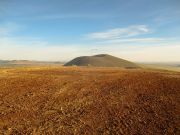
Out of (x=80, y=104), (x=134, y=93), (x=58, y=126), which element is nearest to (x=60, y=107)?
(x=80, y=104)

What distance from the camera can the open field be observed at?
15.0m

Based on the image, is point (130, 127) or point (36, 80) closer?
point (130, 127)

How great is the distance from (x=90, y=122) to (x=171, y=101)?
27.3 feet

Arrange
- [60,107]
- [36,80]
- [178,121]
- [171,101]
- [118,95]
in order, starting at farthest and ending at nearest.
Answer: [36,80], [118,95], [171,101], [60,107], [178,121]

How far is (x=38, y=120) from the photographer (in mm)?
15852

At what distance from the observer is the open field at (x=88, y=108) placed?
15.0 metres

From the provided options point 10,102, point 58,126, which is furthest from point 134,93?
point 10,102

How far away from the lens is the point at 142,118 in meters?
16.8

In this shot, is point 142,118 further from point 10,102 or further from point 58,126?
point 10,102

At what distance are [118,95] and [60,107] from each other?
6.16m

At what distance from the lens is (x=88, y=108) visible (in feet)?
60.6

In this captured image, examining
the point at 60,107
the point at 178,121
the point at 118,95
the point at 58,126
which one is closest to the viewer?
the point at 58,126

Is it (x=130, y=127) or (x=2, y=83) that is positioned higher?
(x=2, y=83)

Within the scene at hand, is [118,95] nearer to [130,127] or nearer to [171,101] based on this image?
[171,101]
